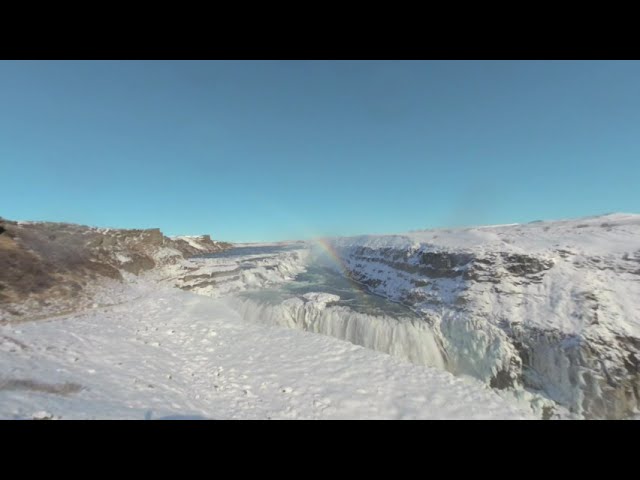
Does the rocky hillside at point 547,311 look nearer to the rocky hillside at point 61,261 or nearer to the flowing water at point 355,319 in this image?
the flowing water at point 355,319

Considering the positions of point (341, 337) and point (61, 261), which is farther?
point (61, 261)

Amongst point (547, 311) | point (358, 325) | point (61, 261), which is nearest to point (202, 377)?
point (358, 325)

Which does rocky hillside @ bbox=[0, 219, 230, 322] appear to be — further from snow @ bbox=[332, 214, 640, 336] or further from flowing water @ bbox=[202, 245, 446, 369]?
snow @ bbox=[332, 214, 640, 336]

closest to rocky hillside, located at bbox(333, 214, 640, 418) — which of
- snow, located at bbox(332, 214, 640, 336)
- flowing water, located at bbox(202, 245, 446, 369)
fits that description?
snow, located at bbox(332, 214, 640, 336)

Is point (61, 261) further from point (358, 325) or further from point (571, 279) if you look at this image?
point (571, 279)

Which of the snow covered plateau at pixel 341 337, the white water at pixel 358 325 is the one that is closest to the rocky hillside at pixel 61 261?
the snow covered plateau at pixel 341 337

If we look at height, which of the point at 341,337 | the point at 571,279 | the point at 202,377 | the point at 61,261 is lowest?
the point at 341,337
